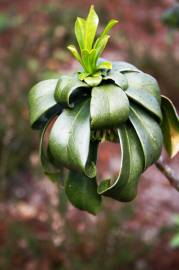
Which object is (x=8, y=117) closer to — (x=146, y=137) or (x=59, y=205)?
(x=59, y=205)

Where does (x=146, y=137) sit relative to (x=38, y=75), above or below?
above

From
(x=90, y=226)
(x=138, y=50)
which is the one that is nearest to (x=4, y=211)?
(x=90, y=226)

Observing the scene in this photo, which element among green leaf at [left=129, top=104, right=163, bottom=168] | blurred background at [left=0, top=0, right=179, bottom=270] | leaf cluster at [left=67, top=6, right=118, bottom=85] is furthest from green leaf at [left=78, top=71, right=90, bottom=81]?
blurred background at [left=0, top=0, right=179, bottom=270]

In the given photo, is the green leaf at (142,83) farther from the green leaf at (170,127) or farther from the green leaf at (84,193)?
the green leaf at (84,193)

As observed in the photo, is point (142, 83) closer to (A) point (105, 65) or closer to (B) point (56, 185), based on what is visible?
(A) point (105, 65)

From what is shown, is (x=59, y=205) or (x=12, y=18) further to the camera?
(x=12, y=18)

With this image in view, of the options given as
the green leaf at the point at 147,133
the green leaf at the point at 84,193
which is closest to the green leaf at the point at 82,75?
the green leaf at the point at 147,133
